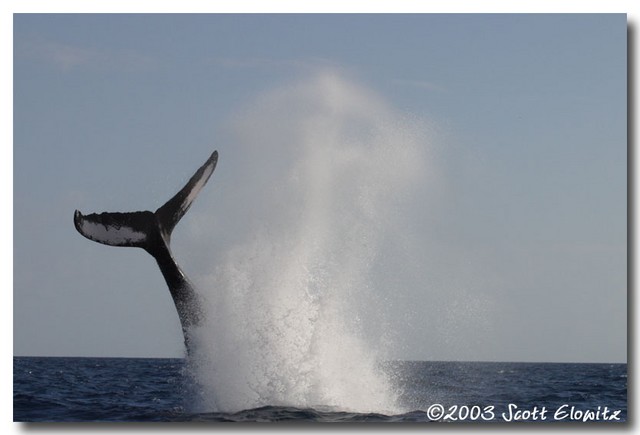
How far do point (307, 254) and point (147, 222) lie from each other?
2.15m

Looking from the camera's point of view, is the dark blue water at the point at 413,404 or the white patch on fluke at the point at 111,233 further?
the white patch on fluke at the point at 111,233

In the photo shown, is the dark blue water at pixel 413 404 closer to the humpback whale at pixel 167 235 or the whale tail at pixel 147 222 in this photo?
the humpback whale at pixel 167 235

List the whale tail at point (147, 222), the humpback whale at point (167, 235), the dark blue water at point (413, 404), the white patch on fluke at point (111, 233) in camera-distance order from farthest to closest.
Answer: the humpback whale at point (167, 235), the whale tail at point (147, 222), the white patch on fluke at point (111, 233), the dark blue water at point (413, 404)

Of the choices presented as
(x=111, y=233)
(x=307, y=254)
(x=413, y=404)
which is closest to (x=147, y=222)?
(x=111, y=233)

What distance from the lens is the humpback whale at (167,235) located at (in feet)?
43.4

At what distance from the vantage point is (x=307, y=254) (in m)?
14.2

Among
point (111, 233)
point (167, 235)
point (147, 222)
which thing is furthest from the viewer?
point (167, 235)

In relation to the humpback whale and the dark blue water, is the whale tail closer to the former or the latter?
the humpback whale

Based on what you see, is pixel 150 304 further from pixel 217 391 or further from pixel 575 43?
pixel 575 43

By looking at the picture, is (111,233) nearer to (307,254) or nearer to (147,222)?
(147,222)

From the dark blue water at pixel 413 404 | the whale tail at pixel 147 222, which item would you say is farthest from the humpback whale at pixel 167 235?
the dark blue water at pixel 413 404

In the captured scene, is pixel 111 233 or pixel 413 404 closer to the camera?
pixel 111 233

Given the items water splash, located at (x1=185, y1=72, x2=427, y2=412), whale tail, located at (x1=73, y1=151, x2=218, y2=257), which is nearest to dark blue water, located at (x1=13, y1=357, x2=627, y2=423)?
water splash, located at (x1=185, y1=72, x2=427, y2=412)
